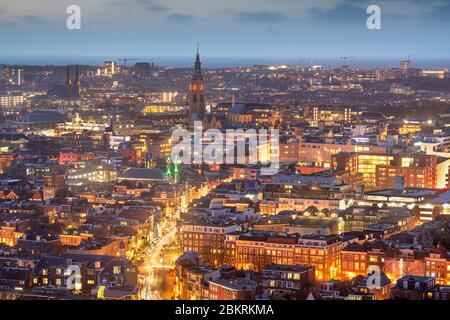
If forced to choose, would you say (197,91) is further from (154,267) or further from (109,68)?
(109,68)

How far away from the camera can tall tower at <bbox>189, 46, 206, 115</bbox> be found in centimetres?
1995

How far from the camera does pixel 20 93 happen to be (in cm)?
3014

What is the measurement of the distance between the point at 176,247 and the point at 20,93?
865 inches

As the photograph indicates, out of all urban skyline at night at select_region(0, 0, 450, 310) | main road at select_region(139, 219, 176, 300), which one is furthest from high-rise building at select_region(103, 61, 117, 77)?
main road at select_region(139, 219, 176, 300)

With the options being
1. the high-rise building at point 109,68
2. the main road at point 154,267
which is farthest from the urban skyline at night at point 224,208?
the high-rise building at point 109,68

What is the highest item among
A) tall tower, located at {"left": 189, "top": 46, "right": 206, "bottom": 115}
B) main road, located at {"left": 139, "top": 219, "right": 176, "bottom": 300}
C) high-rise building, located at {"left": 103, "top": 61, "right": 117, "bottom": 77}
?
high-rise building, located at {"left": 103, "top": 61, "right": 117, "bottom": 77}

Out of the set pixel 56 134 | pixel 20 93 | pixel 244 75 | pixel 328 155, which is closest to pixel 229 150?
pixel 328 155

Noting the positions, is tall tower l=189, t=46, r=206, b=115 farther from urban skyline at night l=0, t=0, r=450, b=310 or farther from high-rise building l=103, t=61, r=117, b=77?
high-rise building l=103, t=61, r=117, b=77

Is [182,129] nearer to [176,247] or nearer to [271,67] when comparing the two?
[176,247]

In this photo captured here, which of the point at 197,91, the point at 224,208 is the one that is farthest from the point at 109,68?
the point at 224,208

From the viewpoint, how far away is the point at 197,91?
19969 mm

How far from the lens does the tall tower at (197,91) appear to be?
19953 millimetres

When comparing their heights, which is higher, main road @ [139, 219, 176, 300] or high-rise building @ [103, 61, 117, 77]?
high-rise building @ [103, 61, 117, 77]

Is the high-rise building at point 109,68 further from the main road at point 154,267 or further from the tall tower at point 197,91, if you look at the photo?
the main road at point 154,267
